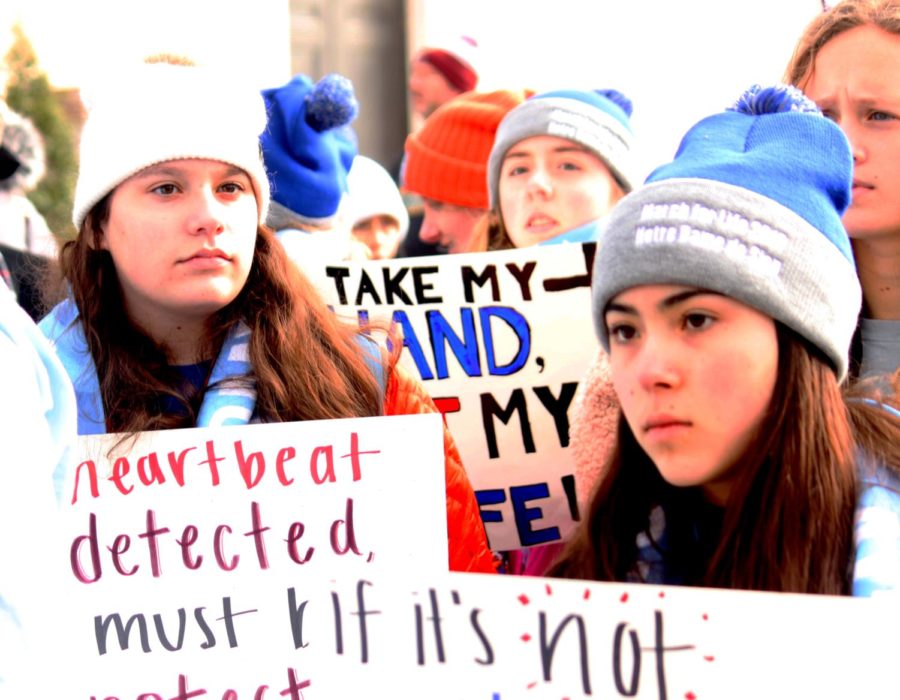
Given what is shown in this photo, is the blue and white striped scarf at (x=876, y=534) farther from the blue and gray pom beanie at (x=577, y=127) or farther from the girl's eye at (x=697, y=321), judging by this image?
the blue and gray pom beanie at (x=577, y=127)

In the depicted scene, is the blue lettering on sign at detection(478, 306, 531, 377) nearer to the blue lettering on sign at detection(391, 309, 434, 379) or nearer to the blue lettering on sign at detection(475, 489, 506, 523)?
the blue lettering on sign at detection(391, 309, 434, 379)

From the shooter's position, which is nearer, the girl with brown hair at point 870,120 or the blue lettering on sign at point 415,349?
the girl with brown hair at point 870,120

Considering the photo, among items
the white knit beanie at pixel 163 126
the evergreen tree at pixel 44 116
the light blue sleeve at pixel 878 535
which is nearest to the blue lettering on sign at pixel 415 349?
the white knit beanie at pixel 163 126

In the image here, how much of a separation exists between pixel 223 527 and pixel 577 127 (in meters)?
2.13

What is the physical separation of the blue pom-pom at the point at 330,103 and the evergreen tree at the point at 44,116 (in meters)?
11.9

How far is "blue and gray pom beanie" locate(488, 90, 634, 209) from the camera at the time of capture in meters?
3.82

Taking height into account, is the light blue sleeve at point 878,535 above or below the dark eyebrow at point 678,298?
below

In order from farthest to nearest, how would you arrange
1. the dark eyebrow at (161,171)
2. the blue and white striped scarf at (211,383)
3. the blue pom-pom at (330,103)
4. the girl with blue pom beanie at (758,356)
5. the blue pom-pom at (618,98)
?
the blue pom-pom at (618,98) → the blue pom-pom at (330,103) → the dark eyebrow at (161,171) → the blue and white striped scarf at (211,383) → the girl with blue pom beanie at (758,356)

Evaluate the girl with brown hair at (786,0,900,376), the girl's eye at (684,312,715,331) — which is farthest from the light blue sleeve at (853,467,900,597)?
the girl with brown hair at (786,0,900,376)

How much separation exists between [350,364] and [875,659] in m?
1.32

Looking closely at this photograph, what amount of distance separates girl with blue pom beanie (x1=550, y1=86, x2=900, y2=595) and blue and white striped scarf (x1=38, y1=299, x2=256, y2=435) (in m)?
0.83

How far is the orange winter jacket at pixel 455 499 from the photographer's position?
2.50 metres

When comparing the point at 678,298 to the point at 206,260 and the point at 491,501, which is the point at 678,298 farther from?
the point at 491,501

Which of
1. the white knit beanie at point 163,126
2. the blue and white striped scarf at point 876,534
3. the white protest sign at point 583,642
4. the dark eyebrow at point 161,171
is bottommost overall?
the white protest sign at point 583,642
